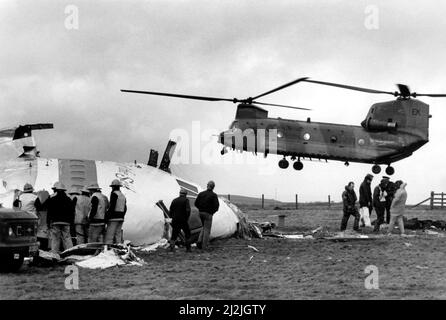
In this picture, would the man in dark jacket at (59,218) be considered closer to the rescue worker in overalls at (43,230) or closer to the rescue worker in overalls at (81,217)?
the rescue worker in overalls at (43,230)

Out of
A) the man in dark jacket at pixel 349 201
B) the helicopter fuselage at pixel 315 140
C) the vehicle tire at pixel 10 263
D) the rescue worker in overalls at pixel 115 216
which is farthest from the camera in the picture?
the helicopter fuselage at pixel 315 140

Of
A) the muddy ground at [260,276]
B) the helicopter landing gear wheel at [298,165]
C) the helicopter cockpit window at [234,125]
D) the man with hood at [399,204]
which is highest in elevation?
the helicopter cockpit window at [234,125]

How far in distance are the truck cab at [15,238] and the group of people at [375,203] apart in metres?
11.5

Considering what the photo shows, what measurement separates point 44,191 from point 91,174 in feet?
6.39

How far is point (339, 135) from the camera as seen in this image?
31.5 meters

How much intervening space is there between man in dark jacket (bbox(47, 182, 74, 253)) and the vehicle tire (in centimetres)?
214

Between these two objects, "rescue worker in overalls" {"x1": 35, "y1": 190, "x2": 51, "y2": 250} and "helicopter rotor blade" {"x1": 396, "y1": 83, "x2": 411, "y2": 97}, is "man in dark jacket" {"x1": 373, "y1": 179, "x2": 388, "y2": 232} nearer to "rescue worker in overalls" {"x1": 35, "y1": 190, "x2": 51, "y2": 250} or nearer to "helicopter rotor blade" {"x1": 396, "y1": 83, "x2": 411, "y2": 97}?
"helicopter rotor blade" {"x1": 396, "y1": 83, "x2": 411, "y2": 97}

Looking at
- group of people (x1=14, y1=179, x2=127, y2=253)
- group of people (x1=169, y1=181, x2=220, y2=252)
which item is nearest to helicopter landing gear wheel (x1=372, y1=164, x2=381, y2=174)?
group of people (x1=169, y1=181, x2=220, y2=252)

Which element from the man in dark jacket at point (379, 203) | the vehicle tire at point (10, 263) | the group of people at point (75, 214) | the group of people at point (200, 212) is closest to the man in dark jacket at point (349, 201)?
the man in dark jacket at point (379, 203)

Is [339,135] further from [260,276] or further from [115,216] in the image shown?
[260,276]

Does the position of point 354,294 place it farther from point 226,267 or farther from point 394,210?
point 394,210

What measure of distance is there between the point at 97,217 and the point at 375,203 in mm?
11581

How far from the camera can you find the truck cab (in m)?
11.2

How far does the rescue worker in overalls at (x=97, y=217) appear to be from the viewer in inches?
582
